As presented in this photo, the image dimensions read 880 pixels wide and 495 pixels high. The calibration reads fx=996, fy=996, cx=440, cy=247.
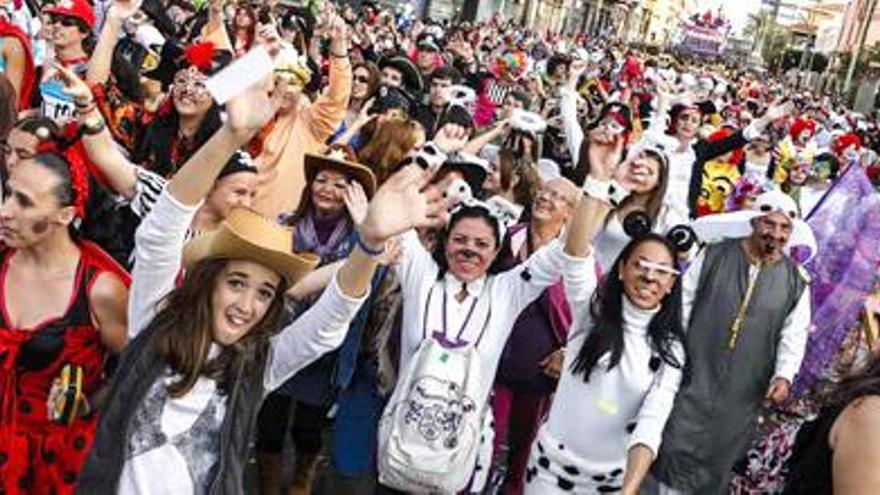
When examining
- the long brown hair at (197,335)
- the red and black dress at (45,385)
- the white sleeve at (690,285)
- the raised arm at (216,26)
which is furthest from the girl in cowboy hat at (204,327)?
the raised arm at (216,26)

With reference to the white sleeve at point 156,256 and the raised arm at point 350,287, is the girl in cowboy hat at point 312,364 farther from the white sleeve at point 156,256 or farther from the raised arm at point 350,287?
the white sleeve at point 156,256

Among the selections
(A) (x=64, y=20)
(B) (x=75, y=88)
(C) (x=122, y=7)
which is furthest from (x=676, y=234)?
(A) (x=64, y=20)

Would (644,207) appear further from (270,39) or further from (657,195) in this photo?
(270,39)

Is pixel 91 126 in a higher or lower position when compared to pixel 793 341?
higher

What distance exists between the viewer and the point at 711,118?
13.3 metres

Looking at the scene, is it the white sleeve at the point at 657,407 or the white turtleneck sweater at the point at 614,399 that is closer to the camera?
the white sleeve at the point at 657,407

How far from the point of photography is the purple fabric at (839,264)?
5195mm

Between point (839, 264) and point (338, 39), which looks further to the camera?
point (338, 39)

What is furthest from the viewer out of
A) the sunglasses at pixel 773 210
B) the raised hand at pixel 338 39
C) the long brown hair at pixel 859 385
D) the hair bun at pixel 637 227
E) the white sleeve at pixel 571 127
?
the white sleeve at pixel 571 127

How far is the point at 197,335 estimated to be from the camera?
2.81 metres

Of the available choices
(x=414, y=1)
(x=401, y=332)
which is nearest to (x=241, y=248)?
(x=401, y=332)

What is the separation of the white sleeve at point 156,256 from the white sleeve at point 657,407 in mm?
1771

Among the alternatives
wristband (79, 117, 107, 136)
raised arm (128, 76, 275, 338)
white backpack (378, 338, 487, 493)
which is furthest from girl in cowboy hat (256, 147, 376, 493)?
raised arm (128, 76, 275, 338)

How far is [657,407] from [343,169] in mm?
1672
